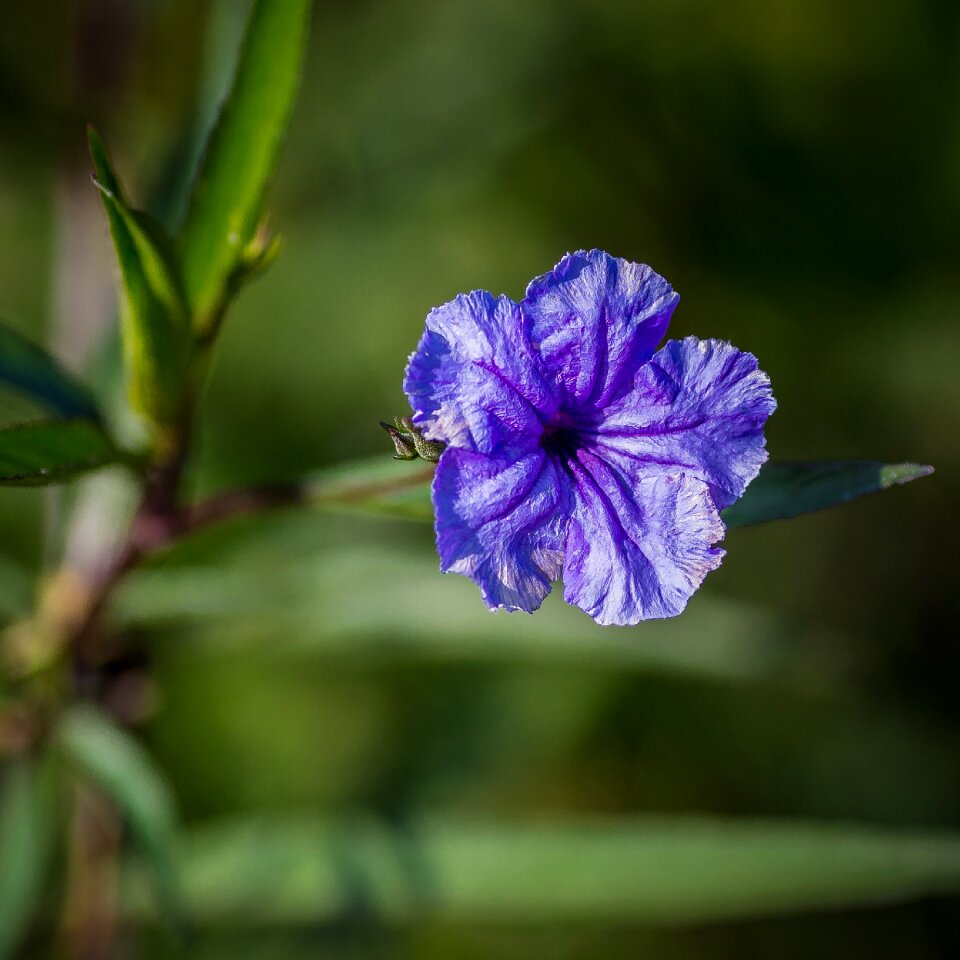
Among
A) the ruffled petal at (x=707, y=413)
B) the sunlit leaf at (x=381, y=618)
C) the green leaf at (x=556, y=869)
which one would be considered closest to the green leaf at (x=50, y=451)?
the ruffled petal at (x=707, y=413)

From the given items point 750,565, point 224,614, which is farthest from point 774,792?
point 224,614

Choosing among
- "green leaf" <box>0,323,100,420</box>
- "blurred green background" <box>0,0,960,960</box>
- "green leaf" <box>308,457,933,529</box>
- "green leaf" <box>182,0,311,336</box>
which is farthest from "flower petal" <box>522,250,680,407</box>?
"blurred green background" <box>0,0,960,960</box>

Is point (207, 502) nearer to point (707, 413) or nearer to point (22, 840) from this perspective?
point (707, 413)

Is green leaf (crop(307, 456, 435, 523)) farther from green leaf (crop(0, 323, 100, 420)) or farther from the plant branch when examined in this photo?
green leaf (crop(0, 323, 100, 420))

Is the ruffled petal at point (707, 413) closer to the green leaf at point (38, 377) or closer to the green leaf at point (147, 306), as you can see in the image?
the green leaf at point (147, 306)

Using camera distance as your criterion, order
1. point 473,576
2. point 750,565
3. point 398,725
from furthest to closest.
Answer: point 750,565 < point 398,725 < point 473,576

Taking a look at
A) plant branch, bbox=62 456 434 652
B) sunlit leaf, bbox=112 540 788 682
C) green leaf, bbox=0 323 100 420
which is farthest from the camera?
sunlit leaf, bbox=112 540 788 682

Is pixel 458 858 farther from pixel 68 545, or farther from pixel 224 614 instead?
pixel 68 545
